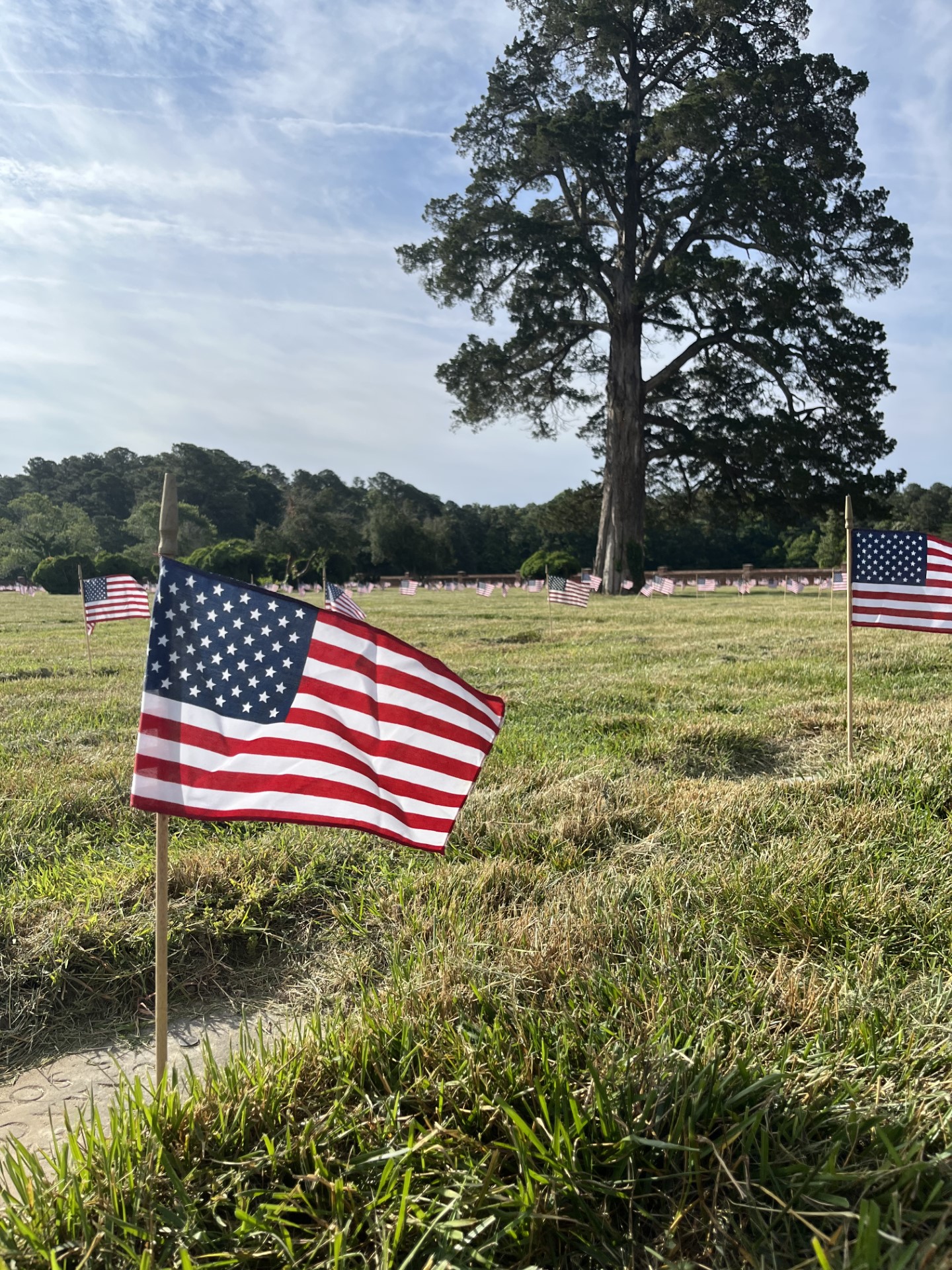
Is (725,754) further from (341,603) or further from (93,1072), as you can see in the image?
(341,603)

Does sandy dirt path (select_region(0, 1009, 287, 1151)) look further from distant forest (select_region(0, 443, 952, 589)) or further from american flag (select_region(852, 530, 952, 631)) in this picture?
distant forest (select_region(0, 443, 952, 589))

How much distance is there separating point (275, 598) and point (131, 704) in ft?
17.8

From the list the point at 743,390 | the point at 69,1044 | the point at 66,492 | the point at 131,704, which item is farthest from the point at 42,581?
the point at 66,492

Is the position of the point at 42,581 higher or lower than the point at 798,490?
lower

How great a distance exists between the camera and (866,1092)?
1.69 meters

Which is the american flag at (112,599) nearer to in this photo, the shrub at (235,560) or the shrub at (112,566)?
the shrub at (112,566)

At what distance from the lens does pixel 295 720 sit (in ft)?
6.97

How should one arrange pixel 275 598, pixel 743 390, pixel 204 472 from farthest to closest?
pixel 204 472
pixel 743 390
pixel 275 598

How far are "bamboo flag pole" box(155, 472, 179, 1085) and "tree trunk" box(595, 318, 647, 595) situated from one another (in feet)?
102

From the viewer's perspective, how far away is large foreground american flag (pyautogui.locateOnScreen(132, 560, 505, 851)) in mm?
1976

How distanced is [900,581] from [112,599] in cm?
847

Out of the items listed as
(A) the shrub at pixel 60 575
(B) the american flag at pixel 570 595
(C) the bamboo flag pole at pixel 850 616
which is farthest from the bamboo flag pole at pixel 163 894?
(A) the shrub at pixel 60 575

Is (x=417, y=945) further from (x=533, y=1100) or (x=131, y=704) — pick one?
(x=131, y=704)

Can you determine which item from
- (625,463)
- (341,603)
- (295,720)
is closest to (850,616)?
(295,720)
